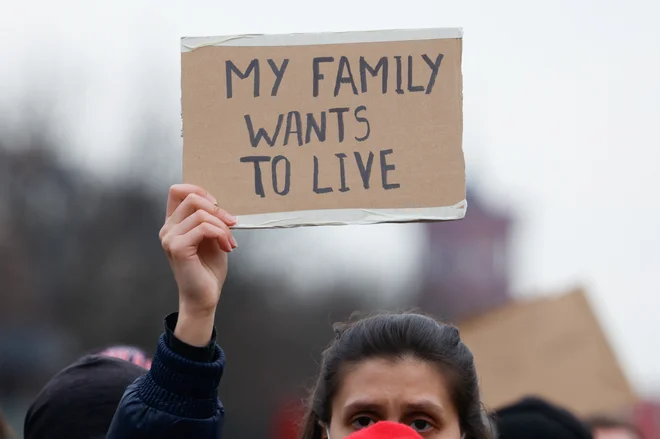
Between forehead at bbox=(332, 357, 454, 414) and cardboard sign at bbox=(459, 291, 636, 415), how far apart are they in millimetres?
2240

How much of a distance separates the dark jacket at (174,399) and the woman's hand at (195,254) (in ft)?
0.14

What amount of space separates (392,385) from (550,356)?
2555 millimetres

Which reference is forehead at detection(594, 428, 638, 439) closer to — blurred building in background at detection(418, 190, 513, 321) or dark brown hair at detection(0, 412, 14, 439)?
dark brown hair at detection(0, 412, 14, 439)

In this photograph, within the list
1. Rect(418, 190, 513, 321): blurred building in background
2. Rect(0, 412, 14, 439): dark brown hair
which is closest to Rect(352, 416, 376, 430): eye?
Rect(0, 412, 14, 439): dark brown hair

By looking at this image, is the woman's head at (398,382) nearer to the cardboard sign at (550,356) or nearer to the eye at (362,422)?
the eye at (362,422)

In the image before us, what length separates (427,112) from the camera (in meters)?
2.96

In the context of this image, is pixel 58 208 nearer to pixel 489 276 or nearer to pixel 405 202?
pixel 405 202

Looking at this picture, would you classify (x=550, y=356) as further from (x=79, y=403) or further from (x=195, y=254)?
(x=195, y=254)

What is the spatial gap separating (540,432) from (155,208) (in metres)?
30.9

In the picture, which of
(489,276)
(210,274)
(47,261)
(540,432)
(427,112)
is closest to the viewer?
(210,274)

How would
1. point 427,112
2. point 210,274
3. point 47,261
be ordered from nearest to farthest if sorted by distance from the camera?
1. point 210,274
2. point 427,112
3. point 47,261

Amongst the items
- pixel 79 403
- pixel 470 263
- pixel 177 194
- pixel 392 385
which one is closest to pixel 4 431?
pixel 79 403

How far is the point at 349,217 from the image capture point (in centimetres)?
290

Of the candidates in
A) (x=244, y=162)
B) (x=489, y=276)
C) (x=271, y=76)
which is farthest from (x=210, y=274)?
(x=489, y=276)
